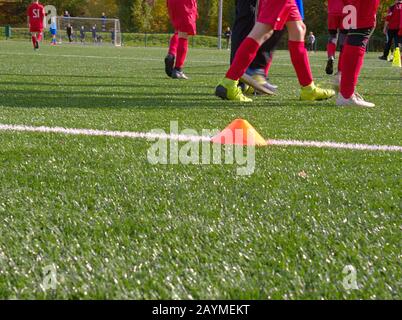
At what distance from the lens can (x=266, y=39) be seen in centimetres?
440

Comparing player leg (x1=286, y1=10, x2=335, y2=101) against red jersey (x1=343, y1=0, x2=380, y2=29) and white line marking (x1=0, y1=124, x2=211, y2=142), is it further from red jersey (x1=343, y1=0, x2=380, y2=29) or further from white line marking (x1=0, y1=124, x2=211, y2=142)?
white line marking (x1=0, y1=124, x2=211, y2=142)

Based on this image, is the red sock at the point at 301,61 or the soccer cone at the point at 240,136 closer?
the soccer cone at the point at 240,136

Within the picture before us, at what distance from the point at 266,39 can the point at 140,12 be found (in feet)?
193

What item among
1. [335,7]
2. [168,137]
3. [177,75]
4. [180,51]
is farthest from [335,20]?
[168,137]

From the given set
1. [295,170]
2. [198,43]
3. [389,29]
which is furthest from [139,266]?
[198,43]

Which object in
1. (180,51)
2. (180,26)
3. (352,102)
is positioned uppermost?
(180,26)

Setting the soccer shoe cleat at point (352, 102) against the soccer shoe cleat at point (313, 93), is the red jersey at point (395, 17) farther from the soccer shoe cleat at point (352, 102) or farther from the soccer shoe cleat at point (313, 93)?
the soccer shoe cleat at point (352, 102)

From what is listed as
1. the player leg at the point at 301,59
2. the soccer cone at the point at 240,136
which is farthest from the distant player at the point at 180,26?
the soccer cone at the point at 240,136

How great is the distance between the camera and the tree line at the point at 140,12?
60.4m

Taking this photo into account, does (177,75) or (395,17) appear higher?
(395,17)

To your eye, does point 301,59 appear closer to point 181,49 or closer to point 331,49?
point 181,49

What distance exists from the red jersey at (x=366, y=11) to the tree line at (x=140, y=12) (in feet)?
179

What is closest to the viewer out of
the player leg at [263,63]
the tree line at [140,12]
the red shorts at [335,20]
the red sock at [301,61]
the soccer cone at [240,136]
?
the soccer cone at [240,136]
